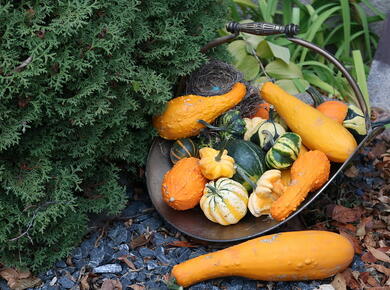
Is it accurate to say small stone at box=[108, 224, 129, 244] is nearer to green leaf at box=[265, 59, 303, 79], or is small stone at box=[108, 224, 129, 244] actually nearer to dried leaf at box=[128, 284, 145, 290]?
dried leaf at box=[128, 284, 145, 290]

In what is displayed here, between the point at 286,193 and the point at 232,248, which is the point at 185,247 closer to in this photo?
the point at 232,248

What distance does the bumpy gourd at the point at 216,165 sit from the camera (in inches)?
93.0

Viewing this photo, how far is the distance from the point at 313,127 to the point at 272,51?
1.21 metres

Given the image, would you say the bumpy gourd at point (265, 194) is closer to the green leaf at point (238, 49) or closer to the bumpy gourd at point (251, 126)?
the bumpy gourd at point (251, 126)

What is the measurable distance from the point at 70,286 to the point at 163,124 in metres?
0.90

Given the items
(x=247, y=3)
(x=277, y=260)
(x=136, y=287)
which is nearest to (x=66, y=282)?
(x=136, y=287)

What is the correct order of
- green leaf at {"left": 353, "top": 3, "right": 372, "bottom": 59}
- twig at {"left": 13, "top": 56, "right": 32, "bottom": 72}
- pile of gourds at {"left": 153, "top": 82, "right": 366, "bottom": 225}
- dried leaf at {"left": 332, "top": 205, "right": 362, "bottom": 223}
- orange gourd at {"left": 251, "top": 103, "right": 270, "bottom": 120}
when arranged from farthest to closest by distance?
green leaf at {"left": 353, "top": 3, "right": 372, "bottom": 59}
orange gourd at {"left": 251, "top": 103, "right": 270, "bottom": 120}
dried leaf at {"left": 332, "top": 205, "right": 362, "bottom": 223}
pile of gourds at {"left": 153, "top": 82, "right": 366, "bottom": 225}
twig at {"left": 13, "top": 56, "right": 32, "bottom": 72}

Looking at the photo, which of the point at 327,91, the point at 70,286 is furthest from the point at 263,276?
the point at 327,91

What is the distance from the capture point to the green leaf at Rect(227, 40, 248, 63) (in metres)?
3.51

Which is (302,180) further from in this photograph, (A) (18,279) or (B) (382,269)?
(A) (18,279)

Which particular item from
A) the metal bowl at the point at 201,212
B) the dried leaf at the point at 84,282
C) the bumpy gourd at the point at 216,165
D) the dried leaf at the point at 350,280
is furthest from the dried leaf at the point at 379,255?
the dried leaf at the point at 84,282

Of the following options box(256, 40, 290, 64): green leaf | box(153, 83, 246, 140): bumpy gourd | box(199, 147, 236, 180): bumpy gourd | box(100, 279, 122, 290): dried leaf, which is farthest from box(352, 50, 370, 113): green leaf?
box(100, 279, 122, 290): dried leaf

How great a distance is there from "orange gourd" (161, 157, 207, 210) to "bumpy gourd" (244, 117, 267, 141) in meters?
0.34

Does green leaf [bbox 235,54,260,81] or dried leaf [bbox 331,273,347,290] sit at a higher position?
green leaf [bbox 235,54,260,81]
